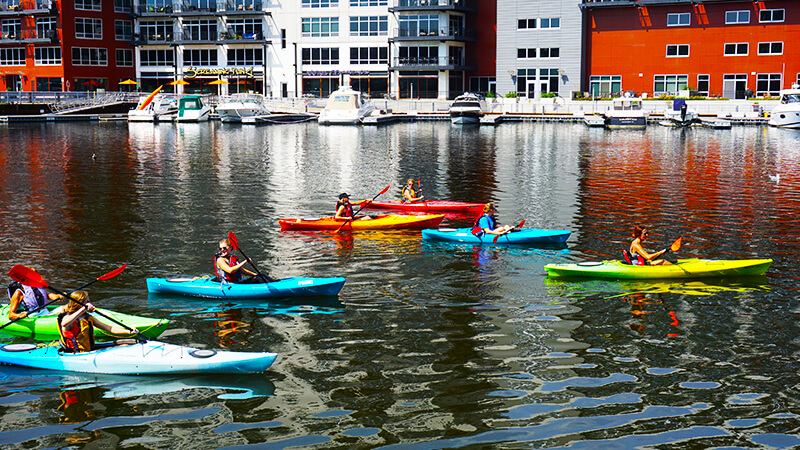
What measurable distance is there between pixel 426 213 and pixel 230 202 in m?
7.47

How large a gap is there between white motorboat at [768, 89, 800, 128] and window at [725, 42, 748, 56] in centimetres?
914

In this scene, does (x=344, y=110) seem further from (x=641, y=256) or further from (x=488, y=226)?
(x=641, y=256)

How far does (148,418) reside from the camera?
11.2 metres

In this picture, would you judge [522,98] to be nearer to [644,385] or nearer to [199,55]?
[199,55]

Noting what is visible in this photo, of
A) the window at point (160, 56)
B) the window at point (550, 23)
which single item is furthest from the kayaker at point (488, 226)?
the window at point (160, 56)

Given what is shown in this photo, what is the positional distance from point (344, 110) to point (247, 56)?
26459 millimetres

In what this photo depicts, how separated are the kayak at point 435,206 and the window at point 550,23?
2410 inches

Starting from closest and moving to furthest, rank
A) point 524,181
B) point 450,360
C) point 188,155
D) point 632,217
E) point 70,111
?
point 450,360 → point 632,217 → point 524,181 → point 188,155 → point 70,111

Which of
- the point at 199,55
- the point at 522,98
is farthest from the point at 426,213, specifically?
the point at 199,55

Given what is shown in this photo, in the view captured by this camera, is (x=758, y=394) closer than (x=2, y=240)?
Yes

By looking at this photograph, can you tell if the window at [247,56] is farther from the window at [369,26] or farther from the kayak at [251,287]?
the kayak at [251,287]

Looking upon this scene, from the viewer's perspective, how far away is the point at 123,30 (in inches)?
3821

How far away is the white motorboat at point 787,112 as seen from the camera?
66875mm

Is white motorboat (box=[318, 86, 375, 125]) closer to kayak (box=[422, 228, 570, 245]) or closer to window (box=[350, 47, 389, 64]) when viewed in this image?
window (box=[350, 47, 389, 64])
